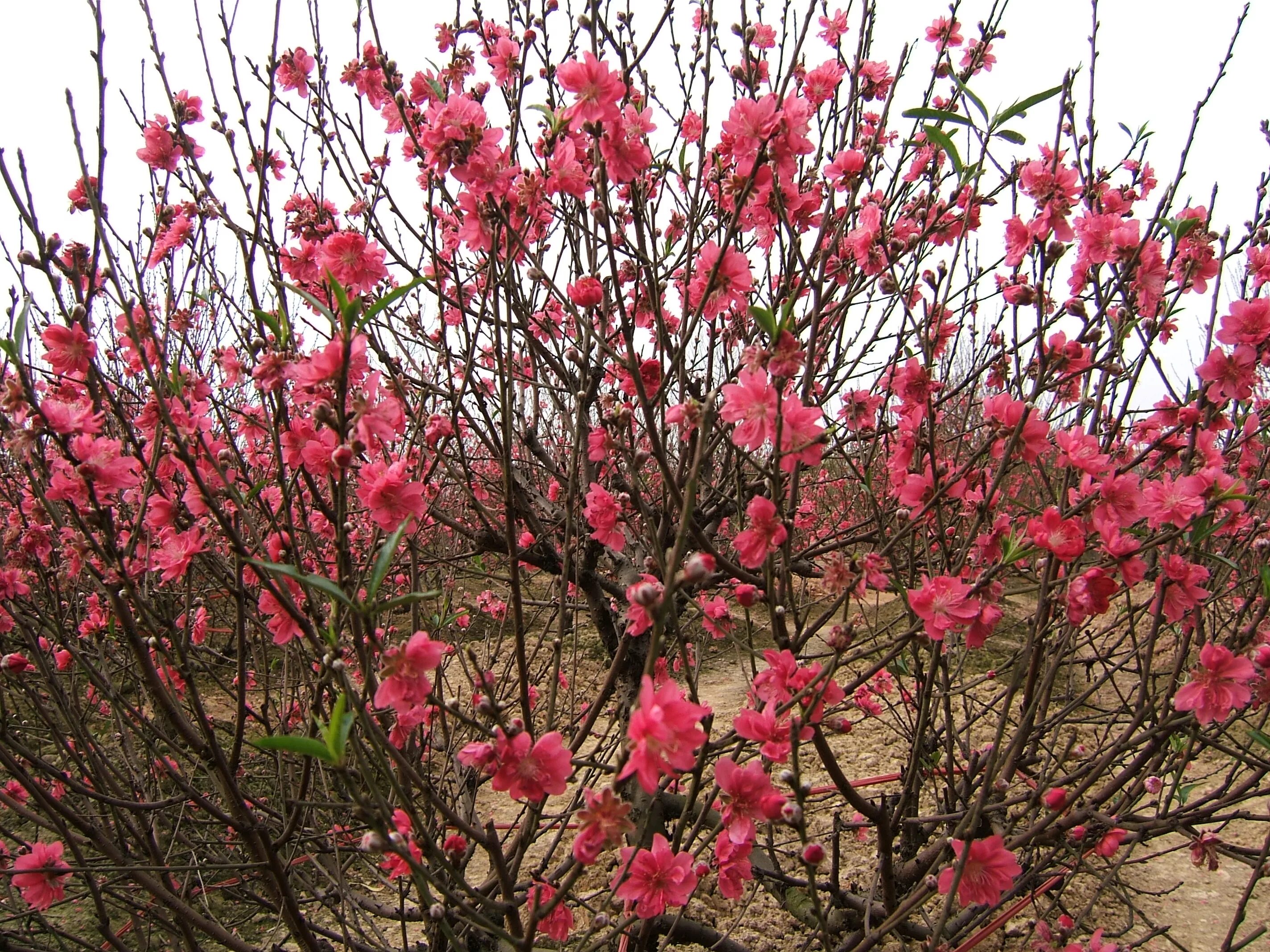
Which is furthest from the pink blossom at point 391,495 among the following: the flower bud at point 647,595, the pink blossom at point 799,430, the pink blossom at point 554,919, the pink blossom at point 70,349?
the pink blossom at point 554,919

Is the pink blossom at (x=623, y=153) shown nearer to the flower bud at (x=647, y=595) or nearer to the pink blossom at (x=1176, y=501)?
the flower bud at (x=647, y=595)

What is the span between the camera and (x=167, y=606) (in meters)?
3.17

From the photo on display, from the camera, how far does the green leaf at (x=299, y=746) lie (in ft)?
3.06

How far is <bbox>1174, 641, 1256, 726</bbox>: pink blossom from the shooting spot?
1492 mm

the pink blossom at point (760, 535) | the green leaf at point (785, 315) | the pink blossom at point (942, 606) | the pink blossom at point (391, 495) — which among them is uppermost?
the green leaf at point (785, 315)

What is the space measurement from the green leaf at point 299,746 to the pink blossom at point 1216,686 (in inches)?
63.6


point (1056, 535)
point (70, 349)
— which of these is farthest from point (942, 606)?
point (70, 349)

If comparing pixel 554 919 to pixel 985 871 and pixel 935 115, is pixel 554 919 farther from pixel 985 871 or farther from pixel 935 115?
pixel 935 115

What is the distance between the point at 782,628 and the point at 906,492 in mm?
492

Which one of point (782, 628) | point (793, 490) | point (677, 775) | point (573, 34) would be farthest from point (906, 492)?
point (573, 34)

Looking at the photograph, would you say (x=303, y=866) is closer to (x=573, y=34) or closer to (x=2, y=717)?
(x=2, y=717)

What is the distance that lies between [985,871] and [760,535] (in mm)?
871

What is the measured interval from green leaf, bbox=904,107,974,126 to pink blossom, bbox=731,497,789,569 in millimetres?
875

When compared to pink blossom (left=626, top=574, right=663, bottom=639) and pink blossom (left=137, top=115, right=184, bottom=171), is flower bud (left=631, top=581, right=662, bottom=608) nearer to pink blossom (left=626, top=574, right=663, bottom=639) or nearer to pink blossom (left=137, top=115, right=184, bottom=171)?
pink blossom (left=626, top=574, right=663, bottom=639)
